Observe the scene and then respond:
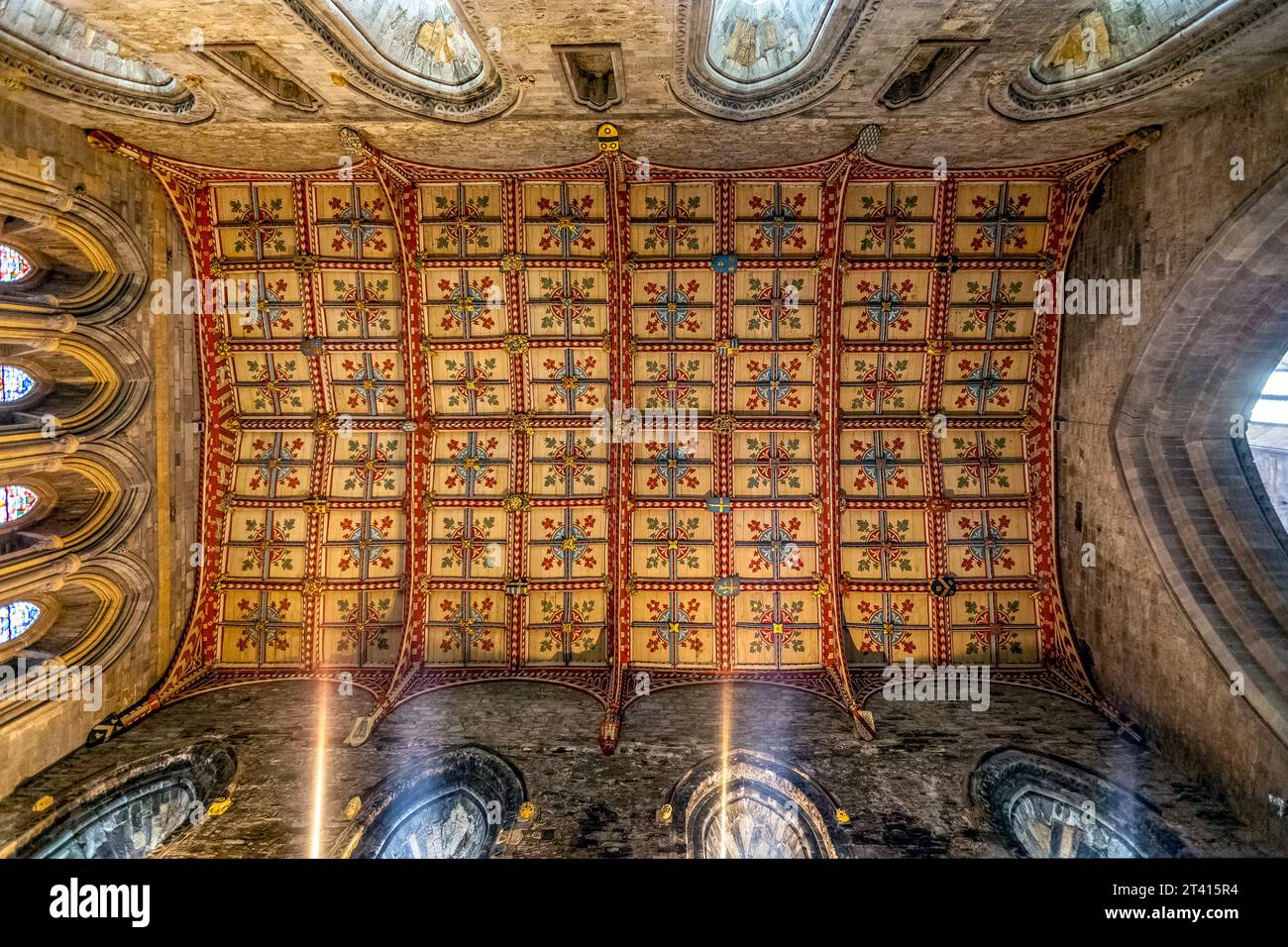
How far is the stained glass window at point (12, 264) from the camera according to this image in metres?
10.2

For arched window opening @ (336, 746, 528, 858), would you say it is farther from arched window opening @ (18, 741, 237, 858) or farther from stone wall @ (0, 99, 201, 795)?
stone wall @ (0, 99, 201, 795)

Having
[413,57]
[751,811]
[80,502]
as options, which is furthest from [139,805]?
[413,57]

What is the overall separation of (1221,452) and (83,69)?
1898 centimetres

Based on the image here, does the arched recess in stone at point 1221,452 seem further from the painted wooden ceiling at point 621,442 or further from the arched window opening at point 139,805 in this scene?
the arched window opening at point 139,805

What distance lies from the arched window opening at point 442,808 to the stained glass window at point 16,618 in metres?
6.83

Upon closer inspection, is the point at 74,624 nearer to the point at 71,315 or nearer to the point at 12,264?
the point at 71,315

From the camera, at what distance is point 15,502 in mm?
10906

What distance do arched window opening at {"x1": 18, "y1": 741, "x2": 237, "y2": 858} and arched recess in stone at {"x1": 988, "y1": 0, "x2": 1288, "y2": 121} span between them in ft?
55.0

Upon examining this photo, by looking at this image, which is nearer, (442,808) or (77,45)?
(77,45)

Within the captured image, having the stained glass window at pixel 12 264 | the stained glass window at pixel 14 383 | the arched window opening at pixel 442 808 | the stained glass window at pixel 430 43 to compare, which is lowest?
the arched window opening at pixel 442 808

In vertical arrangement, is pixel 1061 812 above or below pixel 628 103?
below

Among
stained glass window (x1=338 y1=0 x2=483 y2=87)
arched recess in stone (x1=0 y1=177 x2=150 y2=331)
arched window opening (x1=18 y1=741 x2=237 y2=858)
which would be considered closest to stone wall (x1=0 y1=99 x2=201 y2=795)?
arched recess in stone (x1=0 y1=177 x2=150 y2=331)

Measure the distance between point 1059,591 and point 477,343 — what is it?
13.5 metres

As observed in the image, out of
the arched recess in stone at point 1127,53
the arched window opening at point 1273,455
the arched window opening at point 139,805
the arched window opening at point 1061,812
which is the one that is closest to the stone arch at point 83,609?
the arched window opening at point 139,805
